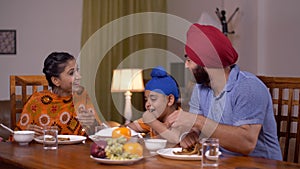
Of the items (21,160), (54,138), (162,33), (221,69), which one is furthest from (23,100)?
(162,33)

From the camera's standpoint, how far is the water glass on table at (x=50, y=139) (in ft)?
7.80

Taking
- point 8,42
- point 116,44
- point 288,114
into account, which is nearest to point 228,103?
point 288,114

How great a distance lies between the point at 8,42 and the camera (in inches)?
199

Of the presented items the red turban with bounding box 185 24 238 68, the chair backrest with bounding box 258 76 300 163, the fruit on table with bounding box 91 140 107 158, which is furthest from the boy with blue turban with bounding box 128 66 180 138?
the fruit on table with bounding box 91 140 107 158

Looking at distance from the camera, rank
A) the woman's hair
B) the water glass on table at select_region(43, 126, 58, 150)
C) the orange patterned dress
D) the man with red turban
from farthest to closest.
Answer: the woman's hair
the orange patterned dress
the water glass on table at select_region(43, 126, 58, 150)
the man with red turban

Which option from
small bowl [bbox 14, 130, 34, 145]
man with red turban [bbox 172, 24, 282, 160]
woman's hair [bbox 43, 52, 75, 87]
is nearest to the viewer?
man with red turban [bbox 172, 24, 282, 160]

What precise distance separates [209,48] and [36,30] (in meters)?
3.17

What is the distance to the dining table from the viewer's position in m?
1.96

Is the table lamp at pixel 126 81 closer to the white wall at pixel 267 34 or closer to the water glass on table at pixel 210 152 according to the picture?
the white wall at pixel 267 34

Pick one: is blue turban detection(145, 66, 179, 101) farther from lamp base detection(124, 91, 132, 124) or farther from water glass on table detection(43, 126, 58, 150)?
lamp base detection(124, 91, 132, 124)

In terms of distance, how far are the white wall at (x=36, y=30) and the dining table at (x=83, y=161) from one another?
2769 mm

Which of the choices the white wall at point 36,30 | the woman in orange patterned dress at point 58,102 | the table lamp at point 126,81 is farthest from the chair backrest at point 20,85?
the table lamp at point 126,81

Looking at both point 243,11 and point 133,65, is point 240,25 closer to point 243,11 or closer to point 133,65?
point 243,11

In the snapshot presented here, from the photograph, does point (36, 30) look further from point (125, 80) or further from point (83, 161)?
point (83, 161)
